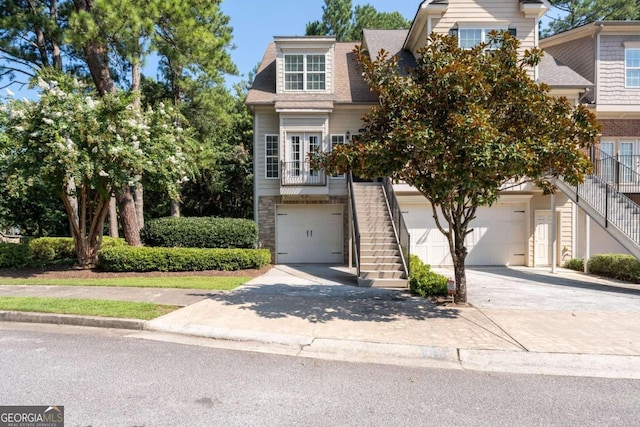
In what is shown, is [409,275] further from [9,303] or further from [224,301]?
[9,303]

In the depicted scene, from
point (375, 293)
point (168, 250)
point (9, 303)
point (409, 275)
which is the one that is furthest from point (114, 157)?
point (409, 275)

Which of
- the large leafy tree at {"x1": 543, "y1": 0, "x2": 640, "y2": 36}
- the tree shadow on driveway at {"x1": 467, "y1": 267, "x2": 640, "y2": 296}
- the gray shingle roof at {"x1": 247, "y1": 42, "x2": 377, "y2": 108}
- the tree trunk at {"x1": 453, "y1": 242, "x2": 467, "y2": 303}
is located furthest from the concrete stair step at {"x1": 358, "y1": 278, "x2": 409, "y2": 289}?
the large leafy tree at {"x1": 543, "y1": 0, "x2": 640, "y2": 36}

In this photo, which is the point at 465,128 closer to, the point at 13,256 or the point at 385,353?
the point at 385,353

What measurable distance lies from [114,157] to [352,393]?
9816mm

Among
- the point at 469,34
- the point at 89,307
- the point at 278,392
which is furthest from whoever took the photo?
the point at 469,34

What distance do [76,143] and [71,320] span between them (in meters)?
6.02

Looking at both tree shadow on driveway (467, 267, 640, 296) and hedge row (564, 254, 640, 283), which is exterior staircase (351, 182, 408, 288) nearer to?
tree shadow on driveway (467, 267, 640, 296)

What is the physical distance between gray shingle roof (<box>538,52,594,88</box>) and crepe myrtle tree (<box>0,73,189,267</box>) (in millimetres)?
14120

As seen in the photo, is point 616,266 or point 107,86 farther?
point 107,86

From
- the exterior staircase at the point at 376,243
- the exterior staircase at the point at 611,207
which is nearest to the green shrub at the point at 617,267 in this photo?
the exterior staircase at the point at 611,207

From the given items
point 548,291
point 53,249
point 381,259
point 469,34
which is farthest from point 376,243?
point 53,249

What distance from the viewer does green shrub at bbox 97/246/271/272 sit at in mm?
12250

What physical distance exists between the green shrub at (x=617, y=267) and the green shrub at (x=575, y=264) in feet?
1.74

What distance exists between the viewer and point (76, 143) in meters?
10.8
